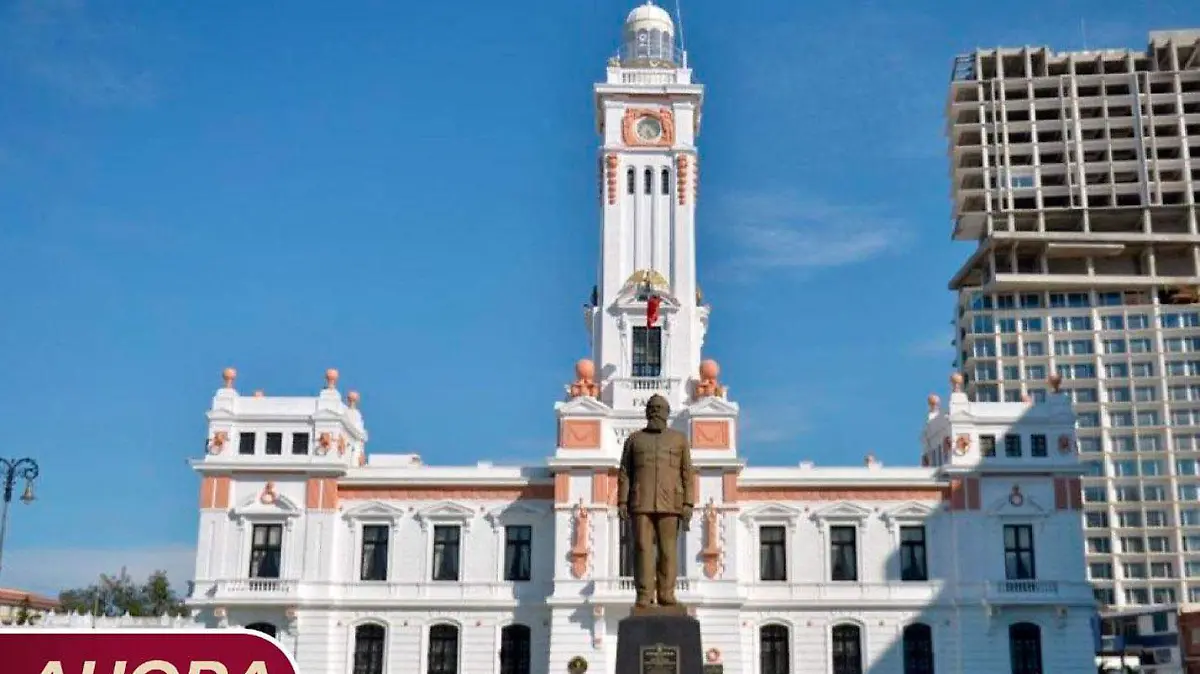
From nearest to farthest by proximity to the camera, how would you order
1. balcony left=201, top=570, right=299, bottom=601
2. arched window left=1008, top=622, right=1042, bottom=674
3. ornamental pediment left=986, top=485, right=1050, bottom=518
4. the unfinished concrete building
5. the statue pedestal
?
the statue pedestal → balcony left=201, top=570, right=299, bottom=601 → arched window left=1008, top=622, right=1042, bottom=674 → ornamental pediment left=986, top=485, right=1050, bottom=518 → the unfinished concrete building

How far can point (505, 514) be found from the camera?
1718 inches

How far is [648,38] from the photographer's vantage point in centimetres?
5088

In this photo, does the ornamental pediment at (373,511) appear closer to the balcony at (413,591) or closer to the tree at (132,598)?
the balcony at (413,591)

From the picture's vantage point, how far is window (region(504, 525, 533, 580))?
142 feet

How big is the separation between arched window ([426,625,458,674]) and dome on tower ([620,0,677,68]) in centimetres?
2391

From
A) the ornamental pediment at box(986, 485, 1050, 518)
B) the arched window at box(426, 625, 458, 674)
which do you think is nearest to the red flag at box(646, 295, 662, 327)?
the arched window at box(426, 625, 458, 674)

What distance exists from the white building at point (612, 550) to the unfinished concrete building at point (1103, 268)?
4123cm

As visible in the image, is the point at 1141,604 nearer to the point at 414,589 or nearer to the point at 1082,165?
the point at 1082,165

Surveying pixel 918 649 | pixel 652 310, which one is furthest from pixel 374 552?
pixel 918 649

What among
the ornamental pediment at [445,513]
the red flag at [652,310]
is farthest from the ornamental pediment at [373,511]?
the red flag at [652,310]

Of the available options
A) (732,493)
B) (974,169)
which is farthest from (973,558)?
(974,169)

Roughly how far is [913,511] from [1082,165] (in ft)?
176

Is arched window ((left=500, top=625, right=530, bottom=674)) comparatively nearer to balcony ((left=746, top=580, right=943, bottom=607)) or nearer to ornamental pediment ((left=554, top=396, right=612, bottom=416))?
ornamental pediment ((left=554, top=396, right=612, bottom=416))

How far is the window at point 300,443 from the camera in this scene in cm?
4359
